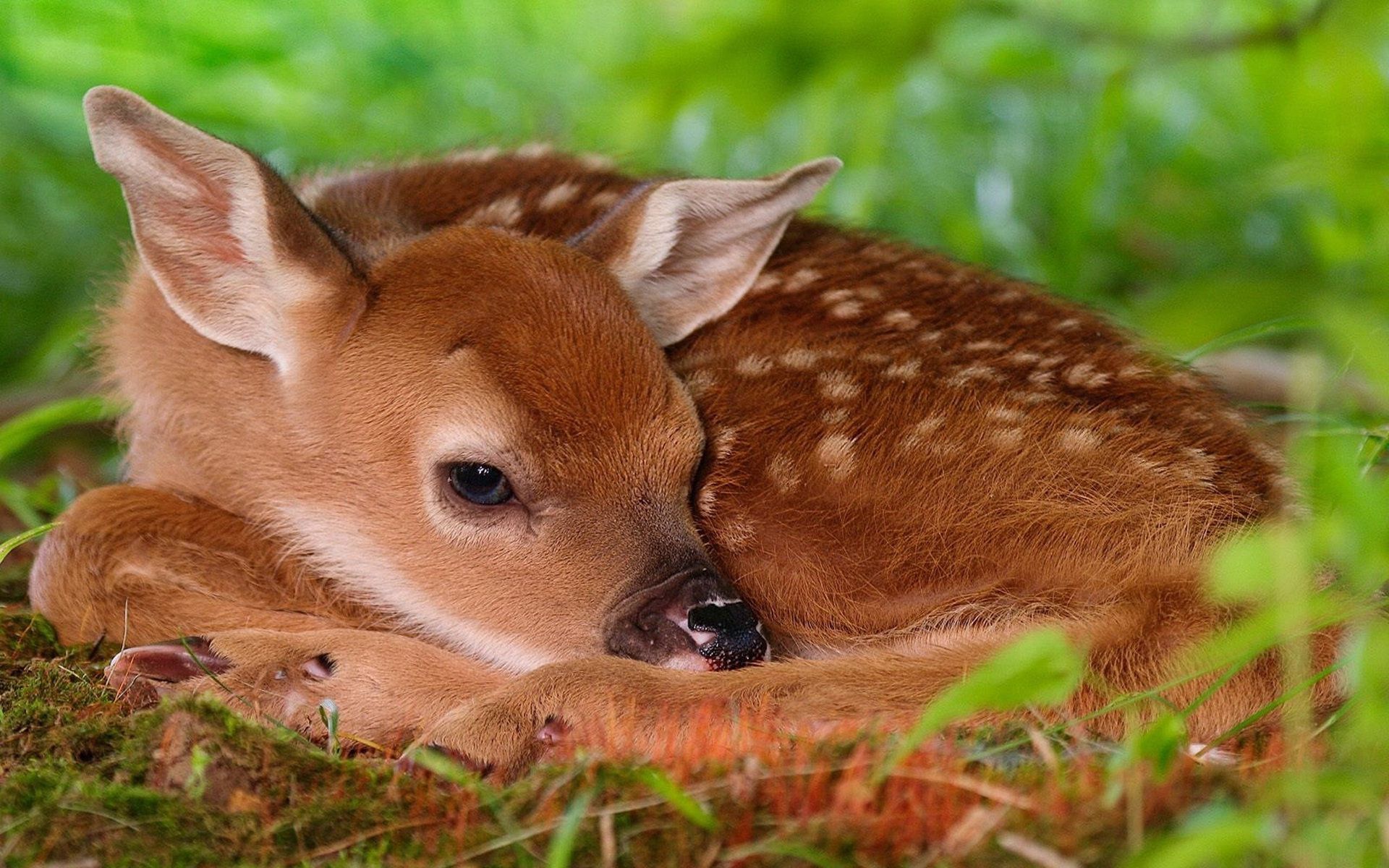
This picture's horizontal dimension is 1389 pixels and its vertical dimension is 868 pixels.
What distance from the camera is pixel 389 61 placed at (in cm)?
637

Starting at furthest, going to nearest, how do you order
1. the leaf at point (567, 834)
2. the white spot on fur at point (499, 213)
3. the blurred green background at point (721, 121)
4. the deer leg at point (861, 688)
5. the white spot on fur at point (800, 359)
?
1. the blurred green background at point (721, 121)
2. the white spot on fur at point (499, 213)
3. the white spot on fur at point (800, 359)
4. the deer leg at point (861, 688)
5. the leaf at point (567, 834)

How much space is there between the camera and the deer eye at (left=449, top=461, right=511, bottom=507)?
2.91 metres

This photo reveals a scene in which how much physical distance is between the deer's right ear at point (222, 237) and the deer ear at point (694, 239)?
0.62 m

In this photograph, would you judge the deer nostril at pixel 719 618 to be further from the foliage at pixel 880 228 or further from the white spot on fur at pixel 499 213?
the white spot on fur at pixel 499 213

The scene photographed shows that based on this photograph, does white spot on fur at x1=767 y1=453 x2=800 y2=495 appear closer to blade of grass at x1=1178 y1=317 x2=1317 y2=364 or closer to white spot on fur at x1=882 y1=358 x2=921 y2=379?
white spot on fur at x1=882 y1=358 x2=921 y2=379

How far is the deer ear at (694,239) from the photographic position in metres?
3.40

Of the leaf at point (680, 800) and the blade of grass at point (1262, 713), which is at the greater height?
the leaf at point (680, 800)

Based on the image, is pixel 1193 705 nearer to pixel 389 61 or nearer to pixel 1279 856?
pixel 1279 856

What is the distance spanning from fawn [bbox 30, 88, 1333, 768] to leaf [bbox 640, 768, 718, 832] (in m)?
0.48

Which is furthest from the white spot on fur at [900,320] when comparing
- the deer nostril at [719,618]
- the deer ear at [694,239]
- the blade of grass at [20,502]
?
the blade of grass at [20,502]

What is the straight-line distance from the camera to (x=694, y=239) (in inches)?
137

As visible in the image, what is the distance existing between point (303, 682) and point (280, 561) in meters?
0.55

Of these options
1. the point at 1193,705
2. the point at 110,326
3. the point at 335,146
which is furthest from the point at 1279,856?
the point at 335,146

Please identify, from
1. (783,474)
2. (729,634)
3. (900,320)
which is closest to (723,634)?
(729,634)
